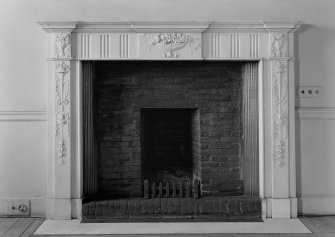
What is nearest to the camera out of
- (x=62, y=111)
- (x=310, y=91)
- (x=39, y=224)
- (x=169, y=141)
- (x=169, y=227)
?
(x=169, y=227)

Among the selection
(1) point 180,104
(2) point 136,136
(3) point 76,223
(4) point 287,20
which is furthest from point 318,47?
(3) point 76,223

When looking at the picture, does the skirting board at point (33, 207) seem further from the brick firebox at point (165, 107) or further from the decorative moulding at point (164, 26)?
the decorative moulding at point (164, 26)

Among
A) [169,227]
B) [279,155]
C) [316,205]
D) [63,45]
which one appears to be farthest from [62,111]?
[316,205]

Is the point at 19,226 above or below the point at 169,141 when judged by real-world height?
below

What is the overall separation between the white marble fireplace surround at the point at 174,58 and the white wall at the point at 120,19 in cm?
11

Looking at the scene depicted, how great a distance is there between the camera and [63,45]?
166 inches

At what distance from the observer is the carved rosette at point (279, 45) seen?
4262 millimetres

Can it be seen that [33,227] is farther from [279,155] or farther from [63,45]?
[279,155]

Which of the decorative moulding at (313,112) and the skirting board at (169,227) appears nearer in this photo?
the skirting board at (169,227)

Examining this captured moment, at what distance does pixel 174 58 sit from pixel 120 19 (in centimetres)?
60

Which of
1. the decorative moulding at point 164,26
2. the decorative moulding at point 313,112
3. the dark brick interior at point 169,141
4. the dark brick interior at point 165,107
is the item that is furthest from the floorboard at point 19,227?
the decorative moulding at point 313,112

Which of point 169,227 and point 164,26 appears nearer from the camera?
point 169,227

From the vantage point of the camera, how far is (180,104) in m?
4.47

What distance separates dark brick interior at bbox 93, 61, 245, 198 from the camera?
14.6 feet
